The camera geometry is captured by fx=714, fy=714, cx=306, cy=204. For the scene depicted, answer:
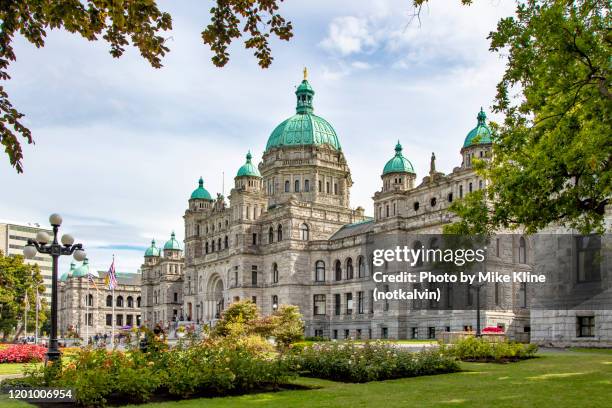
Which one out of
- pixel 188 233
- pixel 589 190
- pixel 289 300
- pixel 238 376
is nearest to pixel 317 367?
pixel 238 376

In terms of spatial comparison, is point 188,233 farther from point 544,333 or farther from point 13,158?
→ point 13,158

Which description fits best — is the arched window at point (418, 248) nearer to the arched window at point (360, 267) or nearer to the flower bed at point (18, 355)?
the arched window at point (360, 267)

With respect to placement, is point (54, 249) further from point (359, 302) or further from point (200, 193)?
point (200, 193)

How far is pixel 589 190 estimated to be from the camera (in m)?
19.9

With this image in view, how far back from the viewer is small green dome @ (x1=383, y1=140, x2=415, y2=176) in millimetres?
70500

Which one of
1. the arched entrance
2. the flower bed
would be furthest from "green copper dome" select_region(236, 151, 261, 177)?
the flower bed

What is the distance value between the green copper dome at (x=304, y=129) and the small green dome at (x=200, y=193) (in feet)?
40.8

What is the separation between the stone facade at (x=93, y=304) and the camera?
12925cm

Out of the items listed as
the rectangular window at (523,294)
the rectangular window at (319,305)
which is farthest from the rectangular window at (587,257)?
the rectangular window at (319,305)

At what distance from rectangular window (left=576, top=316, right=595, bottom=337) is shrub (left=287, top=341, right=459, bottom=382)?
17122 millimetres

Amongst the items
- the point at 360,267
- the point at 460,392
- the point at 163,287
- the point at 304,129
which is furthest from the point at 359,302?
the point at 460,392

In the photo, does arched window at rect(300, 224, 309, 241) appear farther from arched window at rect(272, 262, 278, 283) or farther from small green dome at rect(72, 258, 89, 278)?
small green dome at rect(72, 258, 89, 278)

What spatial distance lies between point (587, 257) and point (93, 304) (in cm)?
11046

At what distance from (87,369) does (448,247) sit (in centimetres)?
1710
